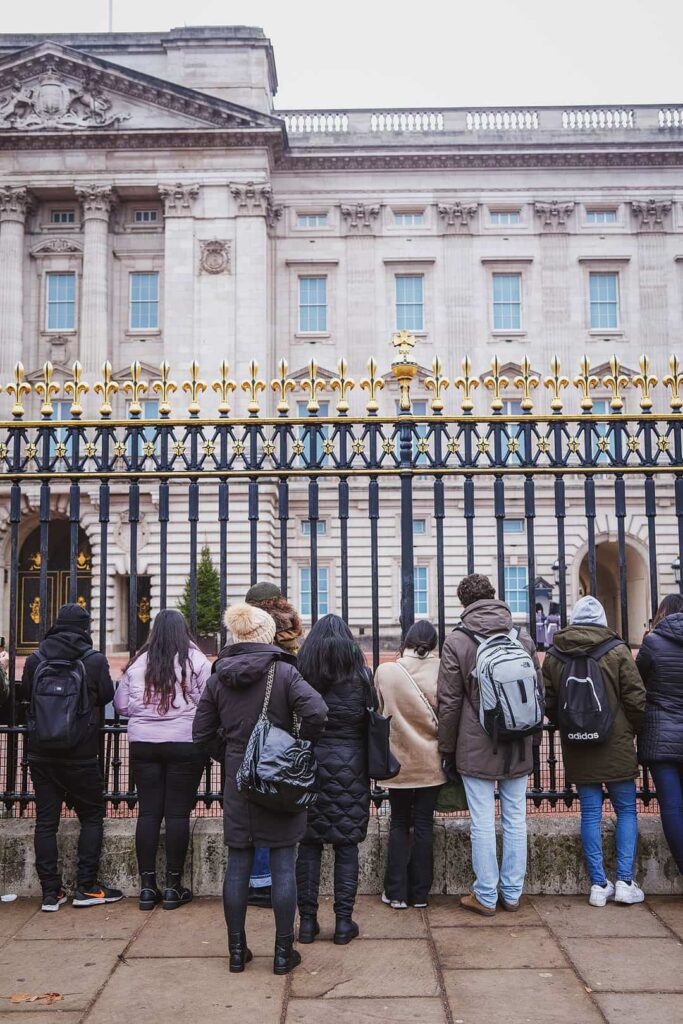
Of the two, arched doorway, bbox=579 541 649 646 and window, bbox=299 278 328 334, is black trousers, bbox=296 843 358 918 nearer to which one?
arched doorway, bbox=579 541 649 646

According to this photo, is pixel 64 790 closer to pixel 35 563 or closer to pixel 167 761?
pixel 167 761

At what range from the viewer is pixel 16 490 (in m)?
7.44

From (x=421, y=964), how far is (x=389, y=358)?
32.4 meters

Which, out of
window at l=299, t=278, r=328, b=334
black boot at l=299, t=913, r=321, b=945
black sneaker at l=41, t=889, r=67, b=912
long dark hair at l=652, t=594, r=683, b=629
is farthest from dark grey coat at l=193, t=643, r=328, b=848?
window at l=299, t=278, r=328, b=334

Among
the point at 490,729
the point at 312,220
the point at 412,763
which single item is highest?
the point at 312,220

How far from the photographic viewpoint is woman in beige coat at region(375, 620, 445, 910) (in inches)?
241

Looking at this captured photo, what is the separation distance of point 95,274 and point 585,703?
3218 centimetres

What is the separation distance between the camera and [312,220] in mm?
36938

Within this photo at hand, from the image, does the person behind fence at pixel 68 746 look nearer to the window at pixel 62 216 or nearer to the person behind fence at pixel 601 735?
the person behind fence at pixel 601 735

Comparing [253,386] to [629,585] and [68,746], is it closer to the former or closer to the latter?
[68,746]

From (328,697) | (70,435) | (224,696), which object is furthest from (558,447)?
(70,435)

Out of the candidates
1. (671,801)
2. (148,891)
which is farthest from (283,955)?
(671,801)

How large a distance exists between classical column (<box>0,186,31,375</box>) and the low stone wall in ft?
99.3

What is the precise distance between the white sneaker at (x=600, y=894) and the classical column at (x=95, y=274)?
30800 millimetres
